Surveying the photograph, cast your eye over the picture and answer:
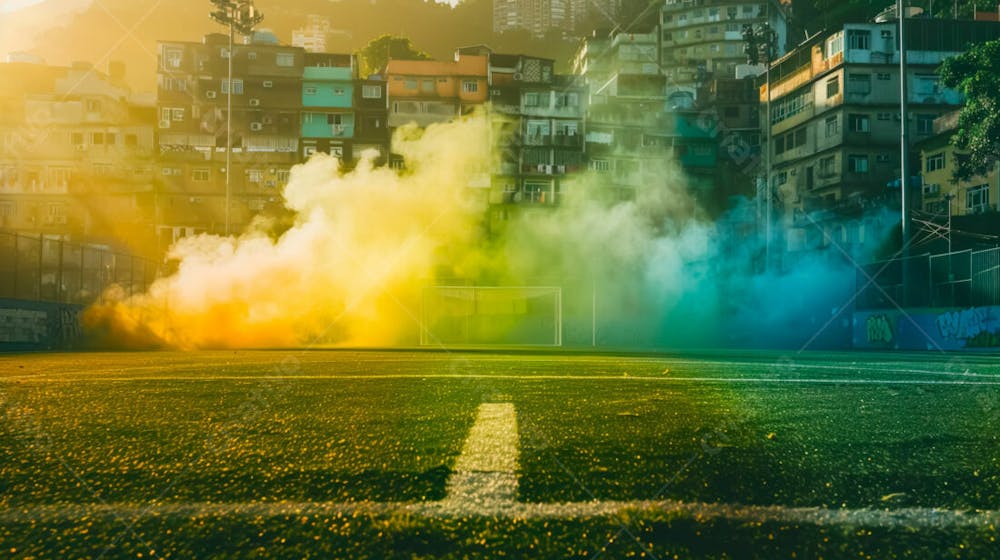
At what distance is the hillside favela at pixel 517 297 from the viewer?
2.03 meters

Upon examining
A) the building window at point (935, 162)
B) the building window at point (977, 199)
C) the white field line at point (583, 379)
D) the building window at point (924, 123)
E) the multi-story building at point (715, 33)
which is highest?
the multi-story building at point (715, 33)

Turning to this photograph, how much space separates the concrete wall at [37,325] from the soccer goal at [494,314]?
1185 centimetres

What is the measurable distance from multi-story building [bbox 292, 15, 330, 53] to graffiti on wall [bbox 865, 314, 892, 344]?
102025mm

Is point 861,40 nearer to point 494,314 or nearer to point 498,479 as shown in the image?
point 494,314

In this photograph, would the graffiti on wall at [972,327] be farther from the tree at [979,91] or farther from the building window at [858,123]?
the building window at [858,123]

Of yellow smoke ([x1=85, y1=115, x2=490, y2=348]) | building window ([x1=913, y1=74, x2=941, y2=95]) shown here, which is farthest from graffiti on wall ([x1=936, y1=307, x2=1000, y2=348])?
building window ([x1=913, y1=74, x2=941, y2=95])

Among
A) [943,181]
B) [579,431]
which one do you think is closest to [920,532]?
[579,431]

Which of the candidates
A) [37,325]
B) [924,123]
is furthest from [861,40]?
[37,325]

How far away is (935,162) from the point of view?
41.4 meters

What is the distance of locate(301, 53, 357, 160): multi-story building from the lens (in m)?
59.1

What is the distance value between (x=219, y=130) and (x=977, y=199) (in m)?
45.6

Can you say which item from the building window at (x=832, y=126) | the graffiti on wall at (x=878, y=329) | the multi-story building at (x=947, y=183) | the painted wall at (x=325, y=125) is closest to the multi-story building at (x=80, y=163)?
the painted wall at (x=325, y=125)

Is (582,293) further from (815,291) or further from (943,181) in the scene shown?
(943,181)

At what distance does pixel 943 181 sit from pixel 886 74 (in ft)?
35.6
